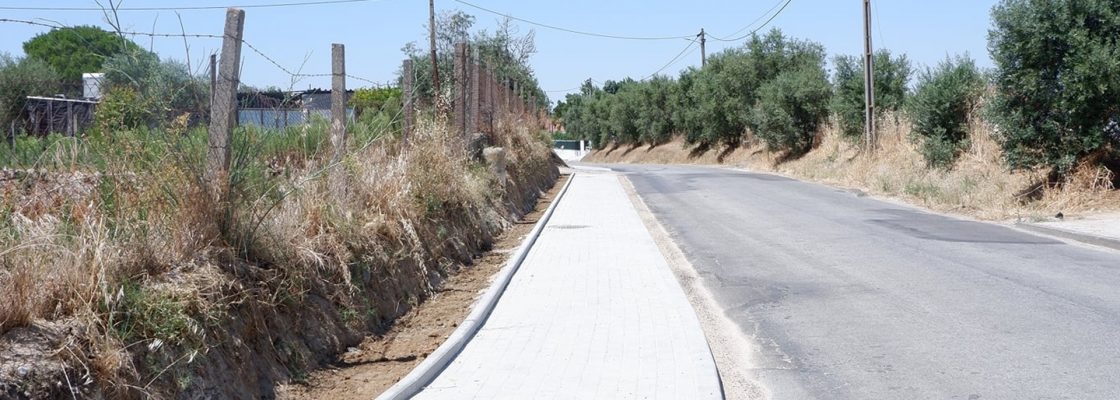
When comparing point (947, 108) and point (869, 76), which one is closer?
point (947, 108)

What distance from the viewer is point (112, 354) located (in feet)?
15.0

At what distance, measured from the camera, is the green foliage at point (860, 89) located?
1339 inches

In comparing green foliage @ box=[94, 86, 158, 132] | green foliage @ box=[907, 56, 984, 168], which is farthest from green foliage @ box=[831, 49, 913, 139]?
green foliage @ box=[94, 86, 158, 132]

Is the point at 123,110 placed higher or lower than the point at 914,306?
higher

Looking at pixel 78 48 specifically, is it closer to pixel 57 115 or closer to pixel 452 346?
pixel 57 115

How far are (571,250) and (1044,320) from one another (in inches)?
273

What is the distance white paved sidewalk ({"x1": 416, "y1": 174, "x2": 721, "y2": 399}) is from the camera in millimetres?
6359

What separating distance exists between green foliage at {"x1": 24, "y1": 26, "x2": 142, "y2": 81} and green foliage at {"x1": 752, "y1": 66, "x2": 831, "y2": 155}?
32.8m

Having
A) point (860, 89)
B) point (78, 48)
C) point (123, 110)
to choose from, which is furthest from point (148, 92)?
point (860, 89)

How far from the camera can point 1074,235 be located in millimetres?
14555

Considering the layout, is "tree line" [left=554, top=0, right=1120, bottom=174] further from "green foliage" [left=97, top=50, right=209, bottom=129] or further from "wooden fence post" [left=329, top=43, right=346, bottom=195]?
"green foliage" [left=97, top=50, right=209, bottom=129]

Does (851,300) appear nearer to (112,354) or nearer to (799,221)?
(112,354)

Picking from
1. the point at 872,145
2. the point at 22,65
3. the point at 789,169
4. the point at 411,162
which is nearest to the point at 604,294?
the point at 411,162

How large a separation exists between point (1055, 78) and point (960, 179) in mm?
4345
